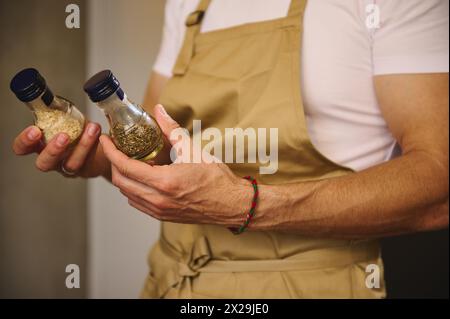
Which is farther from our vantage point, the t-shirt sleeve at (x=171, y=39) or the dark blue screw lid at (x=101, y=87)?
the t-shirt sleeve at (x=171, y=39)

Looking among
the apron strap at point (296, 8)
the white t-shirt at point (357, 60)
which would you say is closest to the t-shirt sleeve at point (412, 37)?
the white t-shirt at point (357, 60)

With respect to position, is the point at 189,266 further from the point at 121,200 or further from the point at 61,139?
the point at 121,200

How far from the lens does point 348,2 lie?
0.73m

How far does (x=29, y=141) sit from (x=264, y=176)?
36 cm

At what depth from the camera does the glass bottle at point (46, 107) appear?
1.87ft

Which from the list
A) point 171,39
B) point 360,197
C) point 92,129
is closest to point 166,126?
point 92,129

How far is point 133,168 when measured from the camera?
58 cm

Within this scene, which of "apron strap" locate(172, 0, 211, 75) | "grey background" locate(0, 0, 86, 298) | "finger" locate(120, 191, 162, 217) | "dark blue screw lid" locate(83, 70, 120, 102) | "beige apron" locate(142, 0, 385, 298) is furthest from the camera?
"grey background" locate(0, 0, 86, 298)

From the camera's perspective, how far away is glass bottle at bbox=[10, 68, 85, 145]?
0.57 m

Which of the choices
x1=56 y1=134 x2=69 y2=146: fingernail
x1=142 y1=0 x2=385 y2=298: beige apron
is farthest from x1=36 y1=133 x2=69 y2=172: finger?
x1=142 y1=0 x2=385 y2=298: beige apron

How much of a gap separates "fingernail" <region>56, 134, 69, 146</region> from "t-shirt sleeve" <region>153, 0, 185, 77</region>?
37 centimetres

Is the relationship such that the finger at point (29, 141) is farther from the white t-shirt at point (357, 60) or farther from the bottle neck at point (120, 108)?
the white t-shirt at point (357, 60)

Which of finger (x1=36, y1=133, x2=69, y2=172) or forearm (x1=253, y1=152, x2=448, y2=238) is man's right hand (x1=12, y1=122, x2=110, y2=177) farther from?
forearm (x1=253, y1=152, x2=448, y2=238)
